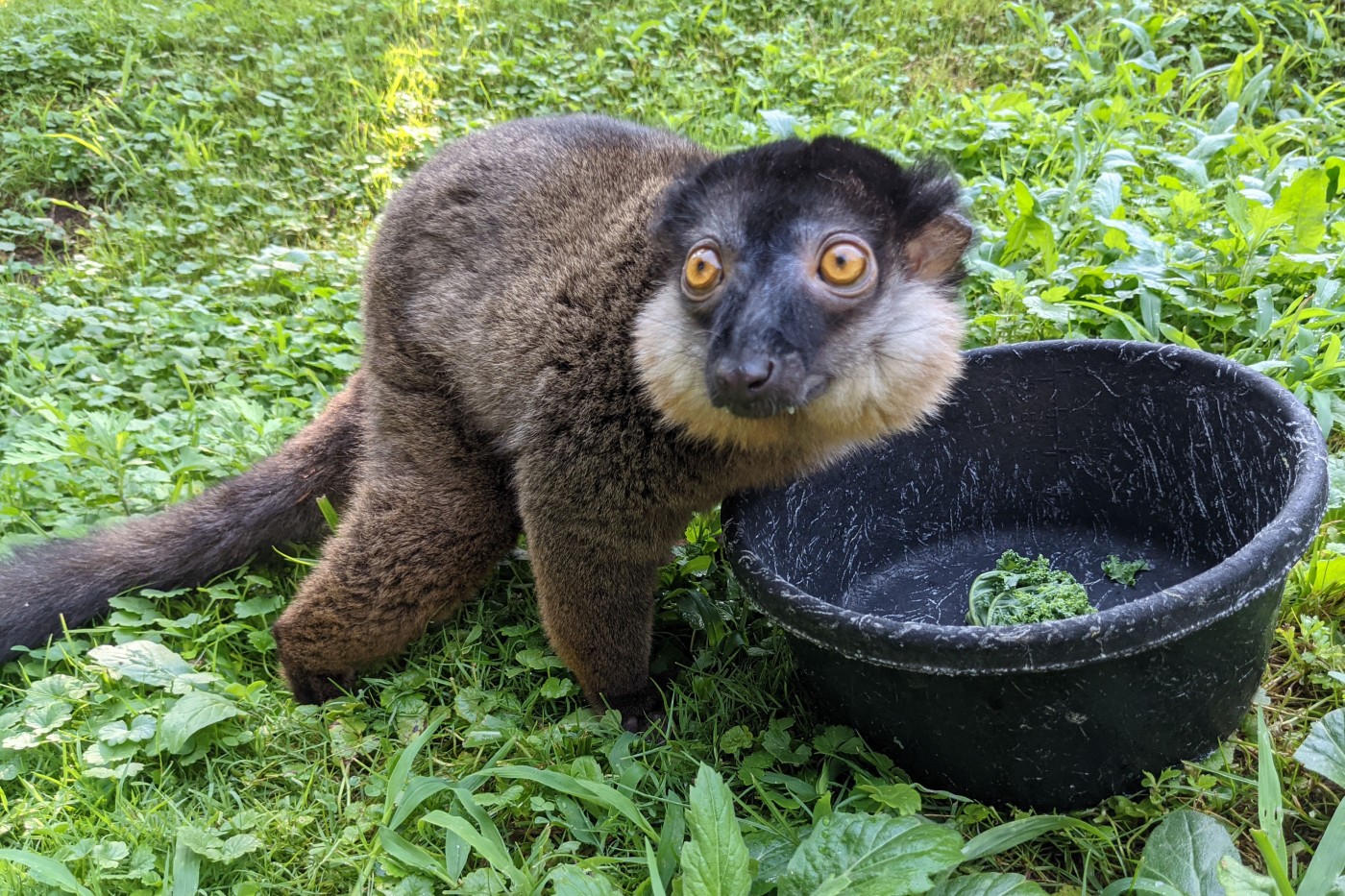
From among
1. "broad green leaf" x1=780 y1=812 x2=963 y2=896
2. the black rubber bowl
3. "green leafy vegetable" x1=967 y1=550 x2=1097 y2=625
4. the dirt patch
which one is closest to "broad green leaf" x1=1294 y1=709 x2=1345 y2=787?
the black rubber bowl

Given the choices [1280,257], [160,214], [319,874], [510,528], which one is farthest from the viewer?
[160,214]

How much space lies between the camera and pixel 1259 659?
8.18 ft

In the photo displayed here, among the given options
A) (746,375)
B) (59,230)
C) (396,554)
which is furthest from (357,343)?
(746,375)

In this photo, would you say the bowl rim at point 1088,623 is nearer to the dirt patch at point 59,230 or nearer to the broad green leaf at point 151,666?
the broad green leaf at point 151,666

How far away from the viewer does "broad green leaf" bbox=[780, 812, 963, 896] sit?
2.12m

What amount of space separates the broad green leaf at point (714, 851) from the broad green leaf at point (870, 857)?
14 centimetres

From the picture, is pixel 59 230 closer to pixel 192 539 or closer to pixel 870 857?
pixel 192 539

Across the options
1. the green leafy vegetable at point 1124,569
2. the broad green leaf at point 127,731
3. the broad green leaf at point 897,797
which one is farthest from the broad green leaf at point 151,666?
the green leafy vegetable at point 1124,569

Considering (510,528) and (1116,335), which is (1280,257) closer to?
(1116,335)

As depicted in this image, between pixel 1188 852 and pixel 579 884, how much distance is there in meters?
1.30

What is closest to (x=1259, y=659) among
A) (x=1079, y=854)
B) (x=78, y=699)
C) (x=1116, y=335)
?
(x=1079, y=854)

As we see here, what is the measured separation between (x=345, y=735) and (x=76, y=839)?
0.71 metres

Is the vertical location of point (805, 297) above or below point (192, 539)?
above

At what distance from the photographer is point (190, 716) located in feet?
9.66
